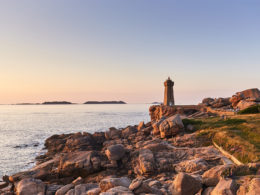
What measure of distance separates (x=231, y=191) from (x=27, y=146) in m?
37.3

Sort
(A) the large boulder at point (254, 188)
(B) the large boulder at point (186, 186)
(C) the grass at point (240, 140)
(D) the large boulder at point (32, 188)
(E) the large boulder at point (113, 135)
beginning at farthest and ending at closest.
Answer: (E) the large boulder at point (113, 135)
(C) the grass at point (240, 140)
(D) the large boulder at point (32, 188)
(B) the large boulder at point (186, 186)
(A) the large boulder at point (254, 188)

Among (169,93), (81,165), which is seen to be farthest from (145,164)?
(169,93)

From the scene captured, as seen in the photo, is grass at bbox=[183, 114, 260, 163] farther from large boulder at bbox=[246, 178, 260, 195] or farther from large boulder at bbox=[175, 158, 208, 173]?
large boulder at bbox=[246, 178, 260, 195]

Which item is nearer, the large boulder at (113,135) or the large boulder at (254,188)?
the large boulder at (254,188)

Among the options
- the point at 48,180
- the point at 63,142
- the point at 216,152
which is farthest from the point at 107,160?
the point at 63,142

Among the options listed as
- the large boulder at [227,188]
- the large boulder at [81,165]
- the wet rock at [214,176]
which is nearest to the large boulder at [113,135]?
the large boulder at [81,165]

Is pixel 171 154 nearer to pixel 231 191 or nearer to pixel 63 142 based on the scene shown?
pixel 231 191

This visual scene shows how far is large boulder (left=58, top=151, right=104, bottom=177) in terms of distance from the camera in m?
16.4

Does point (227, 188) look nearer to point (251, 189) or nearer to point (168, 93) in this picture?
point (251, 189)

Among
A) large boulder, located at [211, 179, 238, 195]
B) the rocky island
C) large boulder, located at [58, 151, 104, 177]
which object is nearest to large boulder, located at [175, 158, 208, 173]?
the rocky island

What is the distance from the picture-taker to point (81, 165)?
54.1 ft

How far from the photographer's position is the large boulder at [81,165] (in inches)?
645

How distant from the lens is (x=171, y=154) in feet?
56.2

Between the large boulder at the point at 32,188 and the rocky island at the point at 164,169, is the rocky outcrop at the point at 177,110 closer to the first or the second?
the rocky island at the point at 164,169
